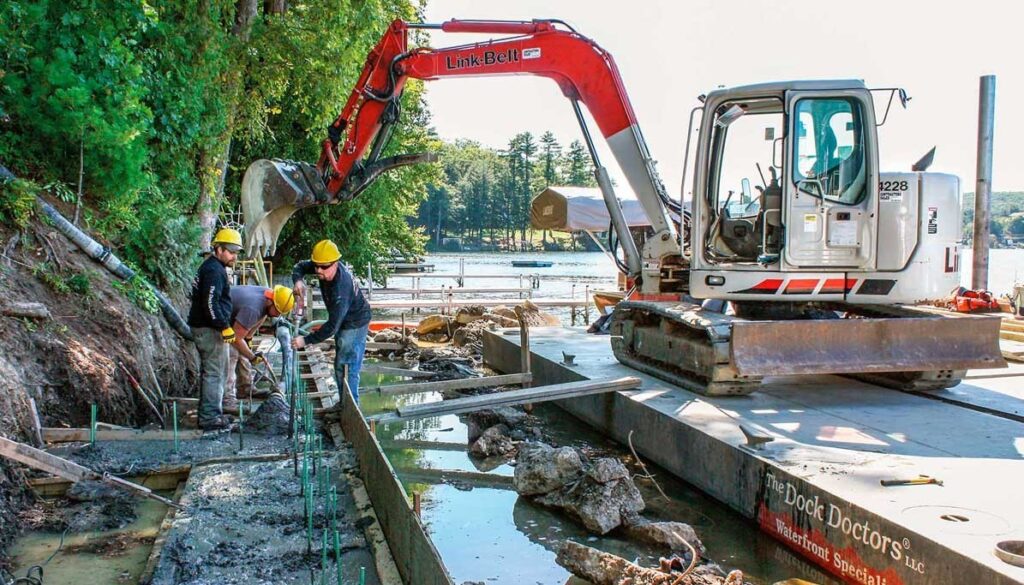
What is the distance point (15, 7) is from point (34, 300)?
235 cm

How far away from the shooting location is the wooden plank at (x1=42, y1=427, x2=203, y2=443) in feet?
17.9

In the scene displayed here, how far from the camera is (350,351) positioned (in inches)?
285

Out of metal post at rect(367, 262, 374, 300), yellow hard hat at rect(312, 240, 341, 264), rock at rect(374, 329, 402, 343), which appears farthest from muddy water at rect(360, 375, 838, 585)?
metal post at rect(367, 262, 374, 300)

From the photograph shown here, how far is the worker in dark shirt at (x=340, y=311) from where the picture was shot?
267 inches

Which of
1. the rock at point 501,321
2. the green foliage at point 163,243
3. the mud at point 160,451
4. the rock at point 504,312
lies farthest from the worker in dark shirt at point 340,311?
the rock at point 504,312

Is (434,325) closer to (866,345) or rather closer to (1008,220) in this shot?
(866,345)

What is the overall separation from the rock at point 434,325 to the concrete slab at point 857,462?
7.27m

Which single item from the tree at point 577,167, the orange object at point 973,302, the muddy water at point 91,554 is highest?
the tree at point 577,167

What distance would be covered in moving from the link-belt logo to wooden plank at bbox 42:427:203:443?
16.4ft

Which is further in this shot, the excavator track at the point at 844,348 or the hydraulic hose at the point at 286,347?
the hydraulic hose at the point at 286,347

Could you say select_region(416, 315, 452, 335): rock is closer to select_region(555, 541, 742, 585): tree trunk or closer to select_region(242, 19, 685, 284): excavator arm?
select_region(242, 19, 685, 284): excavator arm

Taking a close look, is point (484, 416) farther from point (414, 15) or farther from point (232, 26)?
point (414, 15)

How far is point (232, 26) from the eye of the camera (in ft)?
36.1

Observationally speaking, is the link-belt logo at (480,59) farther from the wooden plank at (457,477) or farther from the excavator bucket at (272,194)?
the wooden plank at (457,477)
